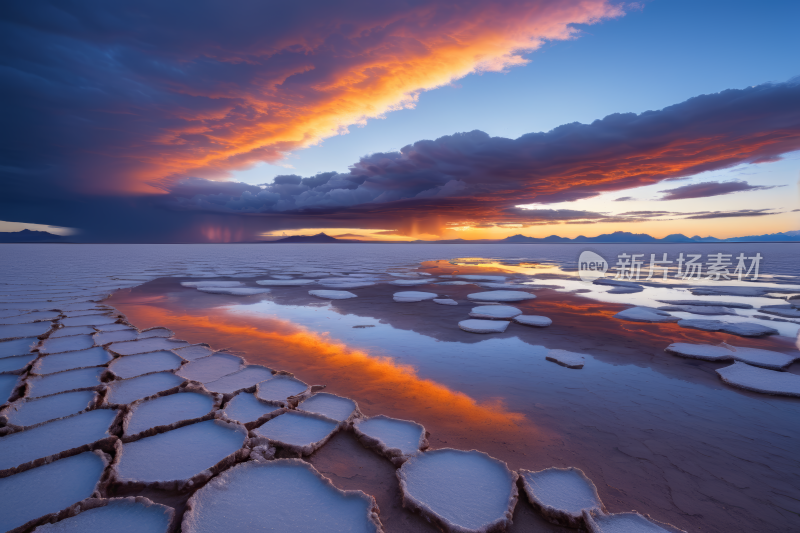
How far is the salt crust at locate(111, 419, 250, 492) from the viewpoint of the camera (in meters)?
1.89

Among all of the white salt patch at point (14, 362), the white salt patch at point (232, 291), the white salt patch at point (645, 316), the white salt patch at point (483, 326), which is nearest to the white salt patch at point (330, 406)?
the white salt patch at point (483, 326)

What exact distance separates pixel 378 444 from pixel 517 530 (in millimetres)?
991

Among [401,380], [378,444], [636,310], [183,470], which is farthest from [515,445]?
[636,310]

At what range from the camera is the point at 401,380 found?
3535 mm

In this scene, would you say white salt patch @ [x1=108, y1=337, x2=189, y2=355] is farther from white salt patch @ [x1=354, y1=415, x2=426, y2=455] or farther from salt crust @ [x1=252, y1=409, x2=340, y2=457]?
white salt patch @ [x1=354, y1=415, x2=426, y2=455]

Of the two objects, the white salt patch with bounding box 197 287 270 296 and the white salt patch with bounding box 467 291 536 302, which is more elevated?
the white salt patch with bounding box 197 287 270 296

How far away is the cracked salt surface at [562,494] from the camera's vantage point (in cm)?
171

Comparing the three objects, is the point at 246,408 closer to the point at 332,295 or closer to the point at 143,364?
the point at 143,364

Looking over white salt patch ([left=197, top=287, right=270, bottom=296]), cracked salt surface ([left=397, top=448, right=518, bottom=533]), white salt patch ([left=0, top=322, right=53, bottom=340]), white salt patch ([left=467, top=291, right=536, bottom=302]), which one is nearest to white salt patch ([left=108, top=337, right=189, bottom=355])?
white salt patch ([left=0, top=322, right=53, bottom=340])

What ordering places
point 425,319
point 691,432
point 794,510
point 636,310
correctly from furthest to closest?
point 636,310 < point 425,319 < point 691,432 < point 794,510

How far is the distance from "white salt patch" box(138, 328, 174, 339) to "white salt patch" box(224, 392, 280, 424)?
2.69 meters

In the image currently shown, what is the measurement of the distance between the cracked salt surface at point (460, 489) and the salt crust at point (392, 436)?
0.11m

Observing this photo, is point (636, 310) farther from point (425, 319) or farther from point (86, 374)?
point (86, 374)

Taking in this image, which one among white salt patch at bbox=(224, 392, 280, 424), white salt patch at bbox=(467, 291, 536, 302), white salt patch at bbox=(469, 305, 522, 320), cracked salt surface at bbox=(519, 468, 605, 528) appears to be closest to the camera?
cracked salt surface at bbox=(519, 468, 605, 528)
